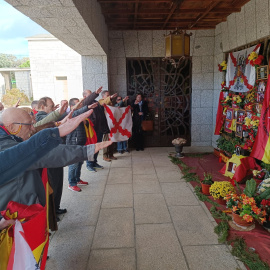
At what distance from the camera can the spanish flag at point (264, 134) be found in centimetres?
396

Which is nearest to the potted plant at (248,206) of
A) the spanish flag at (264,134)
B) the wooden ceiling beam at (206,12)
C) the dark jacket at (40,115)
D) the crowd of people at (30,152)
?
the spanish flag at (264,134)

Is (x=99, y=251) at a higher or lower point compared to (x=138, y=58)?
lower

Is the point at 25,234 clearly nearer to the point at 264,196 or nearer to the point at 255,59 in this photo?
the point at 264,196

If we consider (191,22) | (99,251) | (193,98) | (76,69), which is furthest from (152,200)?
(76,69)

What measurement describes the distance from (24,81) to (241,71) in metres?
13.6

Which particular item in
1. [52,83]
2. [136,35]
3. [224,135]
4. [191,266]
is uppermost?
[136,35]

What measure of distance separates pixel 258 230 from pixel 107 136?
414cm

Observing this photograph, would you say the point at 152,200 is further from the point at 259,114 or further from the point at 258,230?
the point at 259,114

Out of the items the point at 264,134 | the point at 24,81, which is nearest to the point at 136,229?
the point at 264,134

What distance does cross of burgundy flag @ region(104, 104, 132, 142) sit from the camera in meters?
6.11

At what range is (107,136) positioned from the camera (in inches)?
245

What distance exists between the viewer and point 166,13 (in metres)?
5.27

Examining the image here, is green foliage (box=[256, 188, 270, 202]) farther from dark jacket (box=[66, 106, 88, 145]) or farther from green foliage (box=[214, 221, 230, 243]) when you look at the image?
dark jacket (box=[66, 106, 88, 145])

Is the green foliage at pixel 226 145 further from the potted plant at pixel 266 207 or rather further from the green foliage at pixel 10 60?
the green foliage at pixel 10 60
